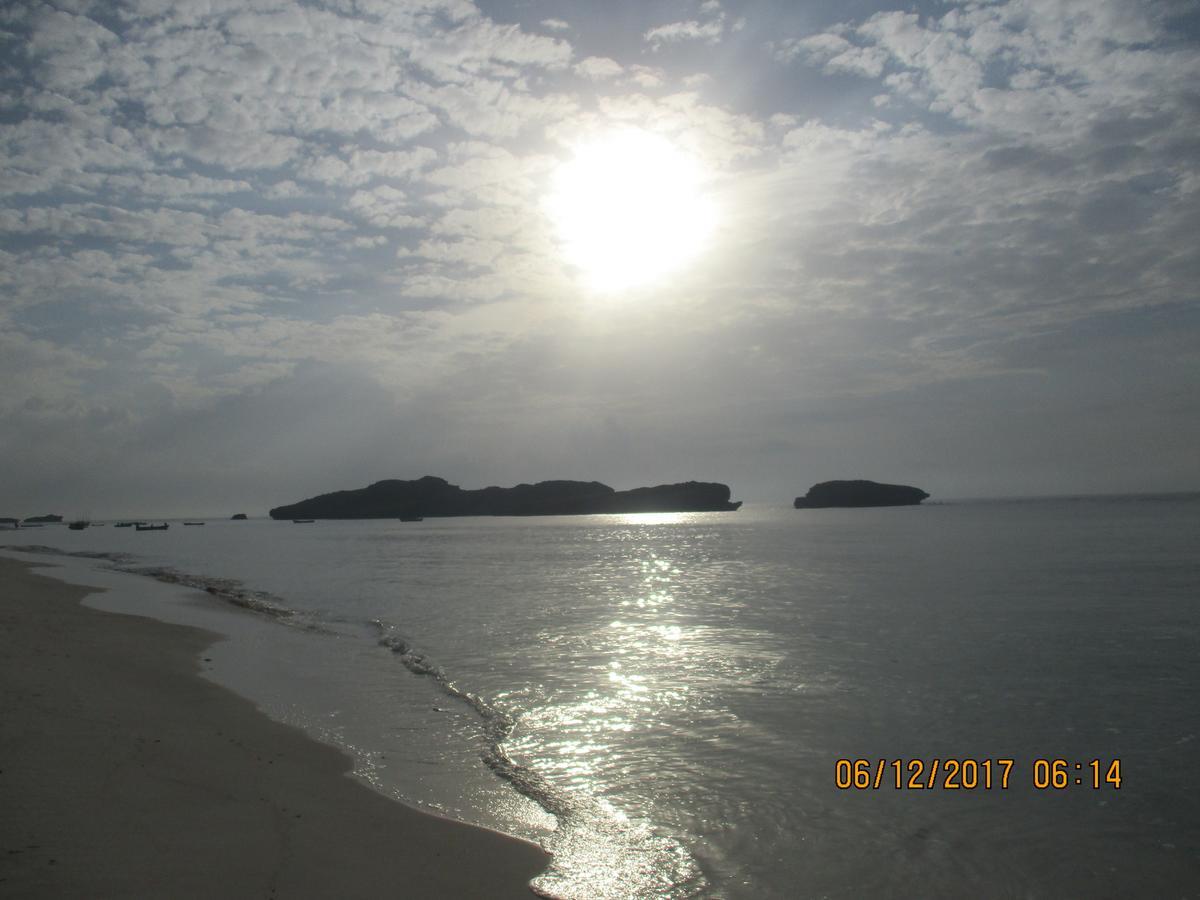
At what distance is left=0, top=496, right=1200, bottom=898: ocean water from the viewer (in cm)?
791

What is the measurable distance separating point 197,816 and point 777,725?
29.0ft

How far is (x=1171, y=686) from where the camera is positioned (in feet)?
48.8

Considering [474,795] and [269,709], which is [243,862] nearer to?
[474,795]

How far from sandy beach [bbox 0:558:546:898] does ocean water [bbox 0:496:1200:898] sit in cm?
74

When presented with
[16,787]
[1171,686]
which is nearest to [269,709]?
[16,787]

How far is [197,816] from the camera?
7.82 m

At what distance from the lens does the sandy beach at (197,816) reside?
6434 mm

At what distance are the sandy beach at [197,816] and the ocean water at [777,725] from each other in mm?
745
